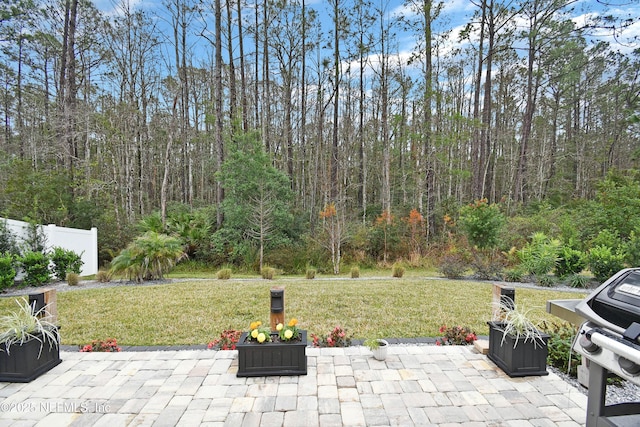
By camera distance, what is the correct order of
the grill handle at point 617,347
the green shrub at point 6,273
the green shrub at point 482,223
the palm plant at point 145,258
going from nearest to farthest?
the grill handle at point 617,347 < the green shrub at point 6,273 < the palm plant at point 145,258 < the green shrub at point 482,223

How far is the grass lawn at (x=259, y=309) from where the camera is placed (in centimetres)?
406

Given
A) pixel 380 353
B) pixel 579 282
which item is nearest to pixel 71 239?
pixel 380 353

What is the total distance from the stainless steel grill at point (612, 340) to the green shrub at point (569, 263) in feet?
22.6

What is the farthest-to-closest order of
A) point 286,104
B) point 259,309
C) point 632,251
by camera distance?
point 286,104 < point 632,251 < point 259,309

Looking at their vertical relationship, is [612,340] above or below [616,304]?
below

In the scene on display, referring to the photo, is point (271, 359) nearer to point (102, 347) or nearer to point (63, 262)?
point (102, 347)

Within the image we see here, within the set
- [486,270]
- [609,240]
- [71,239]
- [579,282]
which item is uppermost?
[71,239]

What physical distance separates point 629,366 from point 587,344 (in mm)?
195

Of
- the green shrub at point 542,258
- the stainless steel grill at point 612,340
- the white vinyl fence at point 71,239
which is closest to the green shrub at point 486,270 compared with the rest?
the green shrub at point 542,258

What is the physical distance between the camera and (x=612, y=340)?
1.36 m

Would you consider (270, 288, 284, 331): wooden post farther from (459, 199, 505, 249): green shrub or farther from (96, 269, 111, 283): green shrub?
(459, 199, 505, 249): green shrub

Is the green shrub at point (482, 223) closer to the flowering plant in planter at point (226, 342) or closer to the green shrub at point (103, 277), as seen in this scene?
the flowering plant in planter at point (226, 342)

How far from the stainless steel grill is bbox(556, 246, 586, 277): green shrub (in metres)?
6.89

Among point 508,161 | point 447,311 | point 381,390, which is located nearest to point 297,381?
point 381,390
